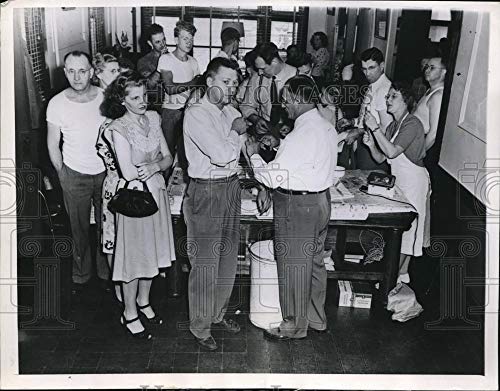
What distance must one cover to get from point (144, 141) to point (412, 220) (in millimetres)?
889

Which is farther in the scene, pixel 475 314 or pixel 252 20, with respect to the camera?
pixel 475 314

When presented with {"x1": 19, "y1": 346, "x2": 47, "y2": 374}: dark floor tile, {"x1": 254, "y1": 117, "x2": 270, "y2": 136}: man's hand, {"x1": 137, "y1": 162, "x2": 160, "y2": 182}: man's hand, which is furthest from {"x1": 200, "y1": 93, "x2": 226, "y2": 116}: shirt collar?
{"x1": 19, "y1": 346, "x2": 47, "y2": 374}: dark floor tile

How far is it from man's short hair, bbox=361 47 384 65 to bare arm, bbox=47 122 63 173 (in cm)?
93

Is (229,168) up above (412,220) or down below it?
above

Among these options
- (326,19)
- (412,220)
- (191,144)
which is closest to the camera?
(326,19)

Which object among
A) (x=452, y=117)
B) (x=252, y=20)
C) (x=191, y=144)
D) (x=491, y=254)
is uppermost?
(x=252, y=20)

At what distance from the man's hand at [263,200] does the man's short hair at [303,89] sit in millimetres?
298

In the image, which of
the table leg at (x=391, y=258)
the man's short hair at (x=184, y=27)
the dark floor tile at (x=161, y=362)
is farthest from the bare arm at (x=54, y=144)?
the table leg at (x=391, y=258)

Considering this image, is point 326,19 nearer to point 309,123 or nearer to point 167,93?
point 309,123

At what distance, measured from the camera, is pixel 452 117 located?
177 cm

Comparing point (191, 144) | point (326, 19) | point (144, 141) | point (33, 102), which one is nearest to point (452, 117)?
point (326, 19)

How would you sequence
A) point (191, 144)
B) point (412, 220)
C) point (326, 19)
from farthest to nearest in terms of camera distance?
1. point (412, 220)
2. point (191, 144)
3. point (326, 19)

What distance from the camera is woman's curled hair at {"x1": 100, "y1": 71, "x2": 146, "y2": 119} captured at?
5.52 feet

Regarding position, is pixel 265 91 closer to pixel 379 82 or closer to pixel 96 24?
pixel 379 82
